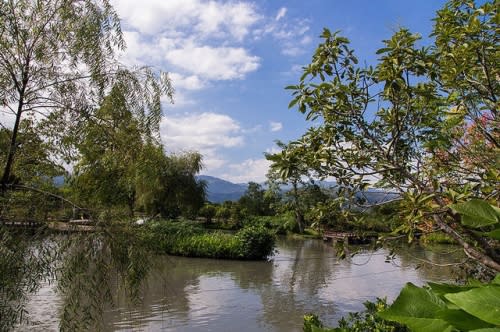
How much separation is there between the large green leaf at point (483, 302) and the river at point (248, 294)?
295 centimetres

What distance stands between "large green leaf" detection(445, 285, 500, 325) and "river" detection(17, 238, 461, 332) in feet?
9.67

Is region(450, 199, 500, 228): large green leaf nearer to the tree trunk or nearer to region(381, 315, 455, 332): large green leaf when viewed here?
region(381, 315, 455, 332): large green leaf

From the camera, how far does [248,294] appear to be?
937cm

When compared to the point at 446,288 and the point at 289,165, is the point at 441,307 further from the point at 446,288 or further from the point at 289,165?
the point at 289,165

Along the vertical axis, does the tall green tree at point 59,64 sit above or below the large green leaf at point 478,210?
above

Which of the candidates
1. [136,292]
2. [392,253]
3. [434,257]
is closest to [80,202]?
[136,292]

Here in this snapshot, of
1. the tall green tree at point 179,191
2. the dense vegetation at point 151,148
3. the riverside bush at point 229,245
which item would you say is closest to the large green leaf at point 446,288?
the dense vegetation at point 151,148

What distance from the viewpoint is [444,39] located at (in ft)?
9.65

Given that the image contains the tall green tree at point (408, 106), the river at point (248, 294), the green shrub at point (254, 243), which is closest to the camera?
the tall green tree at point (408, 106)

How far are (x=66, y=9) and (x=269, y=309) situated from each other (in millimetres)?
6397

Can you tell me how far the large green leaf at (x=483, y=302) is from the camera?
473 mm

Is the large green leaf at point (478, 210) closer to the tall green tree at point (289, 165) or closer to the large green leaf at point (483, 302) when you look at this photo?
the large green leaf at point (483, 302)

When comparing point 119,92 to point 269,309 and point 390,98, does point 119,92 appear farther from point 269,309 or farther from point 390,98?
point 269,309

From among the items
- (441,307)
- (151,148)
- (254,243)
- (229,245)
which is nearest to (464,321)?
(441,307)
